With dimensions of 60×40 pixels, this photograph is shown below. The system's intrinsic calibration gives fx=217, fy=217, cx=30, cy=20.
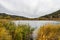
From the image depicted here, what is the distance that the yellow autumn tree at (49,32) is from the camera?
10.2 m

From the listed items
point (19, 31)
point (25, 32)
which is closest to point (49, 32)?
point (25, 32)

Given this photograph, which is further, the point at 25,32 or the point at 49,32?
the point at 25,32

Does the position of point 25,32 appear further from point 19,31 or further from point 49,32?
point 49,32

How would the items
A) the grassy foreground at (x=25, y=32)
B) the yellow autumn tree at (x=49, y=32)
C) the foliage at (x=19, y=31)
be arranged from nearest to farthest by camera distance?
the grassy foreground at (x=25, y=32) < the yellow autumn tree at (x=49, y=32) < the foliage at (x=19, y=31)

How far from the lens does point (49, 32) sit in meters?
10.8

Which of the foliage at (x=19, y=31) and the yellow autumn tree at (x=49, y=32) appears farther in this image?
the foliage at (x=19, y=31)

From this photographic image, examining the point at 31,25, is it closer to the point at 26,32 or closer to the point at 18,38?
the point at 26,32

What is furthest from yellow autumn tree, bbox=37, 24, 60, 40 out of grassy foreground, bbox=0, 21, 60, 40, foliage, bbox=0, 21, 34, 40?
foliage, bbox=0, 21, 34, 40

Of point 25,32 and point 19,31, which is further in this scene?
point 25,32

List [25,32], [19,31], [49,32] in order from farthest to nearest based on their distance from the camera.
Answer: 1. [25,32]
2. [19,31]
3. [49,32]

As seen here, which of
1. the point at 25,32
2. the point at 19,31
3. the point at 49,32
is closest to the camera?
the point at 49,32

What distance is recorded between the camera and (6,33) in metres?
9.98

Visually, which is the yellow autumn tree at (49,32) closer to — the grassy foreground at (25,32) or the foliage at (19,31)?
the grassy foreground at (25,32)

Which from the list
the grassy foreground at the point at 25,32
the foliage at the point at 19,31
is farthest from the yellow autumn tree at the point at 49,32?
the foliage at the point at 19,31
